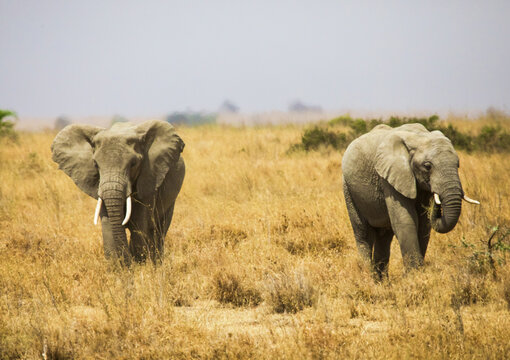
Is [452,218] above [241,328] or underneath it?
above

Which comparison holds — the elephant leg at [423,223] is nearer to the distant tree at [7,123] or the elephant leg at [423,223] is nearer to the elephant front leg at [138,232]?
the elephant front leg at [138,232]

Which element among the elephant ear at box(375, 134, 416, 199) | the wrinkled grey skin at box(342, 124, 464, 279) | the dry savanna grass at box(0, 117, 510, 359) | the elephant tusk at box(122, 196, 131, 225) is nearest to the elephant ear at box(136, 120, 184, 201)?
the elephant tusk at box(122, 196, 131, 225)

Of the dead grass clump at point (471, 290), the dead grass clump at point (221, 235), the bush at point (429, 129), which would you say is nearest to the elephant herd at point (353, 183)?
the dead grass clump at point (471, 290)

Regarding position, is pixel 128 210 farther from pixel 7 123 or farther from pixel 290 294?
pixel 7 123

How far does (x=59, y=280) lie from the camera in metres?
7.81

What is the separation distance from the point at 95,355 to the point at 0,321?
1263 millimetres

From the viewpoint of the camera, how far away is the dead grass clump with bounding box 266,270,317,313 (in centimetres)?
695

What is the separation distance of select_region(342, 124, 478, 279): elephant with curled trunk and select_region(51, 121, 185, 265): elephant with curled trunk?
7.92 feet

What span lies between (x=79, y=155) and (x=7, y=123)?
50.6 feet

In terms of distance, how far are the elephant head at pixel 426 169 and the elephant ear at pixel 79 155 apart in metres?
3.53

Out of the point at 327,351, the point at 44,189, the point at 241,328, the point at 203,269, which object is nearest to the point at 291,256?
the point at 203,269

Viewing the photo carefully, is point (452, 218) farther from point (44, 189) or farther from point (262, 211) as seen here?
point (44, 189)

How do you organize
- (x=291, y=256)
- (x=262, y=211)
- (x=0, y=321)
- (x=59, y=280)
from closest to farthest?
(x=0, y=321), (x=59, y=280), (x=291, y=256), (x=262, y=211)

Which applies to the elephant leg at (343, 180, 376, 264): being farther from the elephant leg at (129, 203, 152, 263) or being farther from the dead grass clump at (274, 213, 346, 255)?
the elephant leg at (129, 203, 152, 263)
